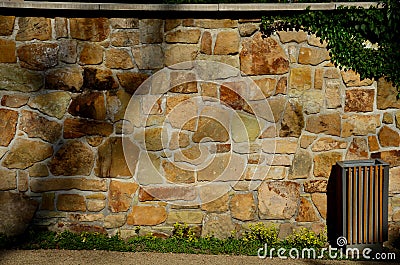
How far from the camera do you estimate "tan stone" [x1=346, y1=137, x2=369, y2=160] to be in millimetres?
4867

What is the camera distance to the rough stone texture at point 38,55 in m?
4.61

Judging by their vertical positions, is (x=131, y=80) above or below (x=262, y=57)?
below

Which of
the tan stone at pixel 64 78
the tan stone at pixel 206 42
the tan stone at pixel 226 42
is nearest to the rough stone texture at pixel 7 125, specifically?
the tan stone at pixel 64 78

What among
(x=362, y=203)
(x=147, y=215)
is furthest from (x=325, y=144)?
(x=147, y=215)

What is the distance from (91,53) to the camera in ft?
15.3

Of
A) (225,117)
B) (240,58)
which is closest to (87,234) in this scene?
(225,117)

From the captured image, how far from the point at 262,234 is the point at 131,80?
68.9 inches

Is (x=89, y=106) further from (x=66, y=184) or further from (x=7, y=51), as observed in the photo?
(x=7, y=51)

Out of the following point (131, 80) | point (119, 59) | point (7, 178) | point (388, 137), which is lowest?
point (7, 178)

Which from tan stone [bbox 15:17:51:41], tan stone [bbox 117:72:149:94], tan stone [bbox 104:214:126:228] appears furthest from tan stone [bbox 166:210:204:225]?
tan stone [bbox 15:17:51:41]

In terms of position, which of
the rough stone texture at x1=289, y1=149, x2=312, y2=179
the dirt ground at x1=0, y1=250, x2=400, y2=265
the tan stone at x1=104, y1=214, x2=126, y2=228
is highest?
the rough stone texture at x1=289, y1=149, x2=312, y2=179

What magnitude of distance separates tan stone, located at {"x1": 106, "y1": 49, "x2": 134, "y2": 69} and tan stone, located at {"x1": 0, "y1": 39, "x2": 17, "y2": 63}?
0.78m

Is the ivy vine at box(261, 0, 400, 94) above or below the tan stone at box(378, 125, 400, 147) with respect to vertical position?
above

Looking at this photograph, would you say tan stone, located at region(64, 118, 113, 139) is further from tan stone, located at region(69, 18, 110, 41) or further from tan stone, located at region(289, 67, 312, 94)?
tan stone, located at region(289, 67, 312, 94)
